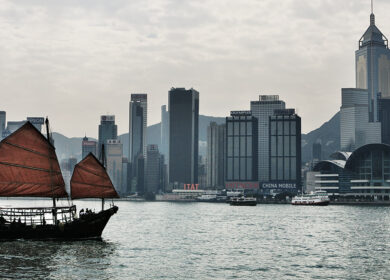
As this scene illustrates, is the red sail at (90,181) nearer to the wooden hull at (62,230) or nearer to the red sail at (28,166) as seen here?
the red sail at (28,166)

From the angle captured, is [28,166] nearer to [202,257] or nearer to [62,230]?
[62,230]

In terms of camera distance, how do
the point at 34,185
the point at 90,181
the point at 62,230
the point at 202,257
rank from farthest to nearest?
the point at 90,181
the point at 34,185
the point at 62,230
the point at 202,257

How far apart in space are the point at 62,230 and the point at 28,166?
8.75 metres

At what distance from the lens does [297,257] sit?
5772 centimetres

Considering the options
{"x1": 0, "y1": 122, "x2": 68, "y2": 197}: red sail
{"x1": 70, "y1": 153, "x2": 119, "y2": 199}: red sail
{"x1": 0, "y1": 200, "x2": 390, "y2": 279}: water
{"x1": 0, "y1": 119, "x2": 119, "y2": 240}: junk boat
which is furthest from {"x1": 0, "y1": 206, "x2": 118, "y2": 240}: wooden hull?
{"x1": 70, "y1": 153, "x2": 119, "y2": 199}: red sail

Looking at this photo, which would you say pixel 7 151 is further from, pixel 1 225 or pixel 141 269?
pixel 141 269

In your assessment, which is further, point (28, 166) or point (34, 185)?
point (34, 185)

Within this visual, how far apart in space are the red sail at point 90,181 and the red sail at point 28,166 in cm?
333

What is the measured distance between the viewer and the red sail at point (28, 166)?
68438 millimetres

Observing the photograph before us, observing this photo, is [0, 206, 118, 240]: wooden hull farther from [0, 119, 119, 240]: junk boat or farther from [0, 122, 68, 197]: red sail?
[0, 122, 68, 197]: red sail

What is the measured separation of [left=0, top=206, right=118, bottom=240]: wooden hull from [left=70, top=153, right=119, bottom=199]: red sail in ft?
15.3

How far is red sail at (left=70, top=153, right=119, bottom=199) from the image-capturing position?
248ft

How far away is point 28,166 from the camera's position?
69.6 metres

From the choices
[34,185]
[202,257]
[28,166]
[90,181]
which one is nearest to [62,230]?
[34,185]
